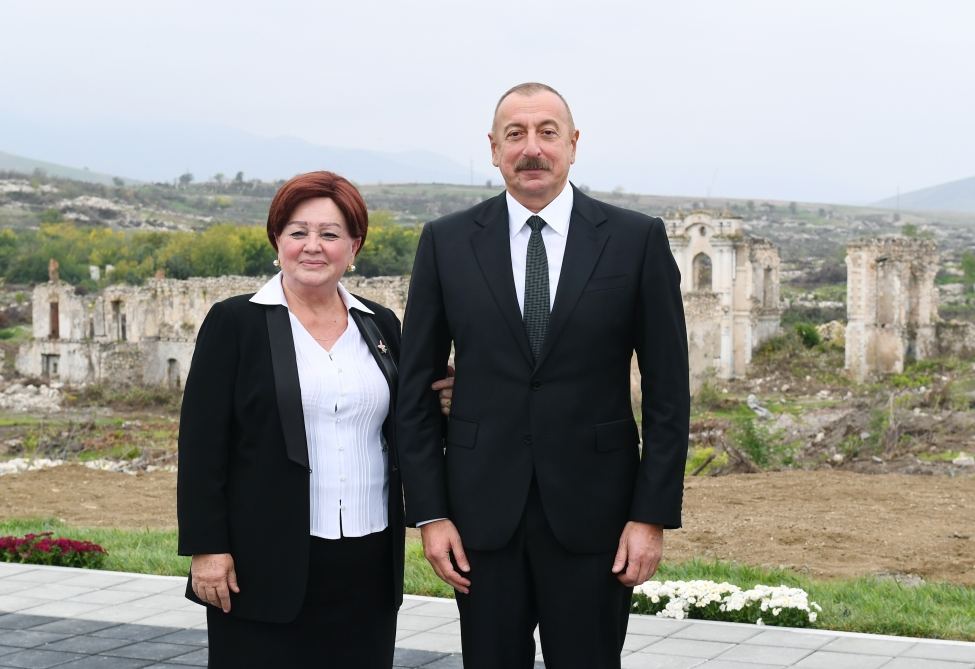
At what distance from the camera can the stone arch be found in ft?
122

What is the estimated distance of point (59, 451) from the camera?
23.5 m

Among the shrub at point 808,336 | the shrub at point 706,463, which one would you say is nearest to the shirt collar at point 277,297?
the shrub at point 706,463

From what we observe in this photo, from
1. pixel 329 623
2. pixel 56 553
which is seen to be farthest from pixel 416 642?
pixel 56 553

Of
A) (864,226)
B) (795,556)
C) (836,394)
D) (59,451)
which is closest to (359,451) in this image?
(795,556)

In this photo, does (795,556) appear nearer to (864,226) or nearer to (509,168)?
(509,168)

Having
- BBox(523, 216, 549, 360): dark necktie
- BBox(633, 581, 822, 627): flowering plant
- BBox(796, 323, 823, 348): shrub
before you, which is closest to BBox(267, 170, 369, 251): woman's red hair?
BBox(523, 216, 549, 360): dark necktie

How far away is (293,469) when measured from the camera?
13.3 ft

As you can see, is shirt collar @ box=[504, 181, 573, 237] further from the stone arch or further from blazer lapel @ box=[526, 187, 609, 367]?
the stone arch

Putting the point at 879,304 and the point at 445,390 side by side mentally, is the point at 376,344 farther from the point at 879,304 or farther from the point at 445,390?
the point at 879,304

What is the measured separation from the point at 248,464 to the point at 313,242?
736mm

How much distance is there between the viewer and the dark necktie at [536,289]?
12.9 feet

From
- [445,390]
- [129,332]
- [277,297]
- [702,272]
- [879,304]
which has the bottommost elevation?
[129,332]

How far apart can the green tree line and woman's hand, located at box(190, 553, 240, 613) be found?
158ft

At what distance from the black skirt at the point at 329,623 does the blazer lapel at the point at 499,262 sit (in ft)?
2.79
